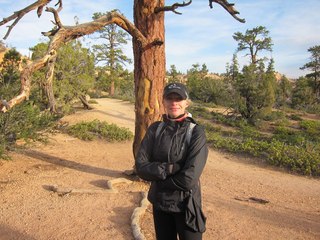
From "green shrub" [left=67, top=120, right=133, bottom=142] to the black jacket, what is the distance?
292 inches

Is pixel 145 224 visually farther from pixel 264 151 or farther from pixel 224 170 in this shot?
pixel 264 151

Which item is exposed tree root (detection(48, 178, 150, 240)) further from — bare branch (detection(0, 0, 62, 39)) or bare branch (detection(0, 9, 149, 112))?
bare branch (detection(0, 0, 62, 39))

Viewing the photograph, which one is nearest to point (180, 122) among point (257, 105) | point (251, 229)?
point (251, 229)

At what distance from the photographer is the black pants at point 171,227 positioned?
8.16 feet

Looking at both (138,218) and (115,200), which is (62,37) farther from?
(138,218)

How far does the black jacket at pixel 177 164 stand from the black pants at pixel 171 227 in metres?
0.09

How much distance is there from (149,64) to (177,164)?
3451mm

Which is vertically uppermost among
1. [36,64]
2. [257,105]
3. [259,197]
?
[36,64]

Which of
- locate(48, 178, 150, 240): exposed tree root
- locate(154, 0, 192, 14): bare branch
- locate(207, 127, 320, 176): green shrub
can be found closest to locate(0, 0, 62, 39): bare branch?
locate(154, 0, 192, 14): bare branch

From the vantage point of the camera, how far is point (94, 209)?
481cm

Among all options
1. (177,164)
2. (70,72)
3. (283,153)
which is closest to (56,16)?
(177,164)

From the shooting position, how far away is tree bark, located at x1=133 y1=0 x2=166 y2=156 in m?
5.69

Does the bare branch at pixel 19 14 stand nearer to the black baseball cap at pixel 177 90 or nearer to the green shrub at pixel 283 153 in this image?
the black baseball cap at pixel 177 90

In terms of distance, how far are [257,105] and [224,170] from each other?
7228mm
